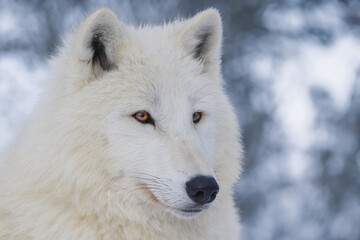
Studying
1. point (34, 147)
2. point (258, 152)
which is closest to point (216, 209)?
point (34, 147)

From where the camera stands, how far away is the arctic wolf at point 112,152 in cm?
316

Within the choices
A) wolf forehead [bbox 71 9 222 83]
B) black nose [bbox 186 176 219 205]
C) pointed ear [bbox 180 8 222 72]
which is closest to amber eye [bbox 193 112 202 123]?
wolf forehead [bbox 71 9 222 83]

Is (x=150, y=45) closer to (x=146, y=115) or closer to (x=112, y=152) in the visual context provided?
(x=146, y=115)

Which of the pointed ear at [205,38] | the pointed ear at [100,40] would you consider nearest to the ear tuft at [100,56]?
the pointed ear at [100,40]

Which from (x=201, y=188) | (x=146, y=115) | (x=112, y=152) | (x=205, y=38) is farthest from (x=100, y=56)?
(x=201, y=188)

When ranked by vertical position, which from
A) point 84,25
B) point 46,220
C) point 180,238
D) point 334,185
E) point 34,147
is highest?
point 84,25

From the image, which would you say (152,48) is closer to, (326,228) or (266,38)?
(266,38)

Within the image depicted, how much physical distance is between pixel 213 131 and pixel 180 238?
805mm

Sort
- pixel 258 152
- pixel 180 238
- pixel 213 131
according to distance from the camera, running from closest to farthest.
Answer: pixel 180 238 → pixel 213 131 → pixel 258 152

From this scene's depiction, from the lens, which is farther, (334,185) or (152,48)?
(334,185)

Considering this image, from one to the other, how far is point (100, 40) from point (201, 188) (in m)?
1.24

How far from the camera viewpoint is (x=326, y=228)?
1462 centimetres

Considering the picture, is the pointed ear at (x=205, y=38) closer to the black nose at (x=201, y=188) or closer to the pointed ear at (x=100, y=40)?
the pointed ear at (x=100, y=40)

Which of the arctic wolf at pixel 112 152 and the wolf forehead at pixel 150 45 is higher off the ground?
the wolf forehead at pixel 150 45
